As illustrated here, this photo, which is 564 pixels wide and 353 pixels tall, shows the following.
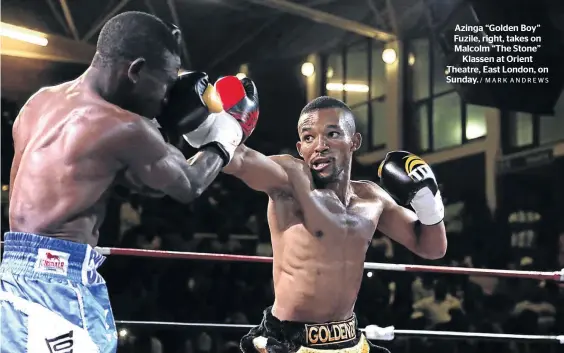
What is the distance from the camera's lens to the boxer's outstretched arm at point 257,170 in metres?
2.00

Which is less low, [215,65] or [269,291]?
[215,65]

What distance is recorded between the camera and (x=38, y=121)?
4.75ft

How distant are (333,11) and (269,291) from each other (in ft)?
4.99

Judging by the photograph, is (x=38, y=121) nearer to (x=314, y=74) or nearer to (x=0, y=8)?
(x=0, y=8)

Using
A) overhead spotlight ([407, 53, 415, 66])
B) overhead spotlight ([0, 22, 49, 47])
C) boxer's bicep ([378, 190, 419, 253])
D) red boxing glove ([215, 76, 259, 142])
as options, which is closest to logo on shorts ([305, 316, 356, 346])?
boxer's bicep ([378, 190, 419, 253])

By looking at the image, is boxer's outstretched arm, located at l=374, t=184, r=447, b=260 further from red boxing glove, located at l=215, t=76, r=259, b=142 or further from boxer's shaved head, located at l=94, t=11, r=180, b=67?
boxer's shaved head, located at l=94, t=11, r=180, b=67

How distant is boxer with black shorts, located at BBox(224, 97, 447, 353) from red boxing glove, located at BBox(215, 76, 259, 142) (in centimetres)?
13

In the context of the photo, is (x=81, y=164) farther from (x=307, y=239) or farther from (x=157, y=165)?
(x=307, y=239)

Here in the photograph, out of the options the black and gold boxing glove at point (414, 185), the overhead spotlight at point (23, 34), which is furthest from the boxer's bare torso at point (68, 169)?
the overhead spotlight at point (23, 34)

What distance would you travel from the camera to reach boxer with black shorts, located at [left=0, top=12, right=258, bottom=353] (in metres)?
1.36

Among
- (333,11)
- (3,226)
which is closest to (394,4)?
(333,11)

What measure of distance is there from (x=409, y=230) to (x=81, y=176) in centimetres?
127

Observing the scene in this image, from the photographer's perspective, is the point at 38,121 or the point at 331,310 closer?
the point at 38,121

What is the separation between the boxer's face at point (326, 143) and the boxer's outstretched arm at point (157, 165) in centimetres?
73
